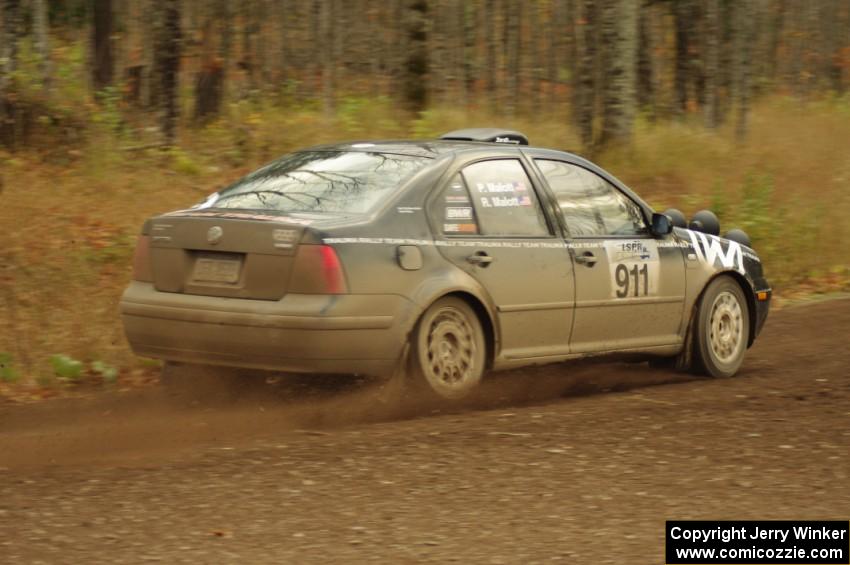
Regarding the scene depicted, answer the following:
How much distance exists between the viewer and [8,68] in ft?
43.0

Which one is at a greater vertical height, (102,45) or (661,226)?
(102,45)

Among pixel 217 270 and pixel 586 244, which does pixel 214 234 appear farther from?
pixel 586 244

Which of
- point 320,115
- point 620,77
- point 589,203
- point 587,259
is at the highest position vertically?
point 620,77

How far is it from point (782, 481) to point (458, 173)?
109 inches

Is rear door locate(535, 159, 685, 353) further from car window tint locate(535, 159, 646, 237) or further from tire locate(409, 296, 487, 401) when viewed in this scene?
tire locate(409, 296, 487, 401)

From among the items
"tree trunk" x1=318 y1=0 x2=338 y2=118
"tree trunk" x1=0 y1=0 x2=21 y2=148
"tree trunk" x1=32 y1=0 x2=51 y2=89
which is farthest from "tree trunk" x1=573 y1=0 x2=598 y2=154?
"tree trunk" x1=0 y1=0 x2=21 y2=148

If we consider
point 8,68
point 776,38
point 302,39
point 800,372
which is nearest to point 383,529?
point 800,372

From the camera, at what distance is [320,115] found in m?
16.2

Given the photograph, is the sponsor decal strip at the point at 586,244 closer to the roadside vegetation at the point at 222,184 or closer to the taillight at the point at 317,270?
the taillight at the point at 317,270

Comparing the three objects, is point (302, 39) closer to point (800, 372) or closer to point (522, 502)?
point (800, 372)

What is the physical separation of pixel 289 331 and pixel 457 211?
1.36 metres

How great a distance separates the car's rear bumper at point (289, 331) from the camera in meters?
6.80

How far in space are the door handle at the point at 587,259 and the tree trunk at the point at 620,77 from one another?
8482 millimetres

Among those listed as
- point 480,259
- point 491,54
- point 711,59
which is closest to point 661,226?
point 480,259
